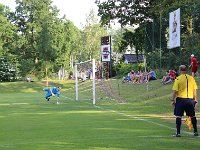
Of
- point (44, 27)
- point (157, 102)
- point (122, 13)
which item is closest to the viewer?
point (157, 102)

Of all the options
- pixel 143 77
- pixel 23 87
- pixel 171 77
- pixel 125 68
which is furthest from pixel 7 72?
pixel 171 77

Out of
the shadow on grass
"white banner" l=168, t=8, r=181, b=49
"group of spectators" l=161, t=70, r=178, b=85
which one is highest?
"white banner" l=168, t=8, r=181, b=49

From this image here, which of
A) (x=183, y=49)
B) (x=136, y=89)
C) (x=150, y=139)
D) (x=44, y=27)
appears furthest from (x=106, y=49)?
(x=44, y=27)

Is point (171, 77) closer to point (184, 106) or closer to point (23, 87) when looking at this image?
point (184, 106)

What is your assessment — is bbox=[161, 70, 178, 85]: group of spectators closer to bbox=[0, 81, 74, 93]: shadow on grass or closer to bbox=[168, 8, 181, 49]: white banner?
bbox=[168, 8, 181, 49]: white banner

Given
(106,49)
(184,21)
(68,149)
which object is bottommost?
(68,149)

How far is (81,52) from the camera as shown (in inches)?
3610

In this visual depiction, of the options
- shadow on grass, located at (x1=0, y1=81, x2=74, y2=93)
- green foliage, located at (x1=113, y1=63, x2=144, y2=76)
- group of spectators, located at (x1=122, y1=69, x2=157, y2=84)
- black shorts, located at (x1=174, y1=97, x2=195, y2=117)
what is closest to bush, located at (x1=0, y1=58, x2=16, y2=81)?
shadow on grass, located at (x1=0, y1=81, x2=74, y2=93)

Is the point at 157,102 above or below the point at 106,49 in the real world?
below

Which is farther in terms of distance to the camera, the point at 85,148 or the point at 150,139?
the point at 150,139

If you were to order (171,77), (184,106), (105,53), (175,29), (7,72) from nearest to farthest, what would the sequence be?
1. (184,106)
2. (175,29)
3. (171,77)
4. (105,53)
5. (7,72)

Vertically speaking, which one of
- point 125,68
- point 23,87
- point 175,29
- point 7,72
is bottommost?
point 23,87

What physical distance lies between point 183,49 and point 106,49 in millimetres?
7695

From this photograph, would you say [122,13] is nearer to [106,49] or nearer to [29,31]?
[106,49]
